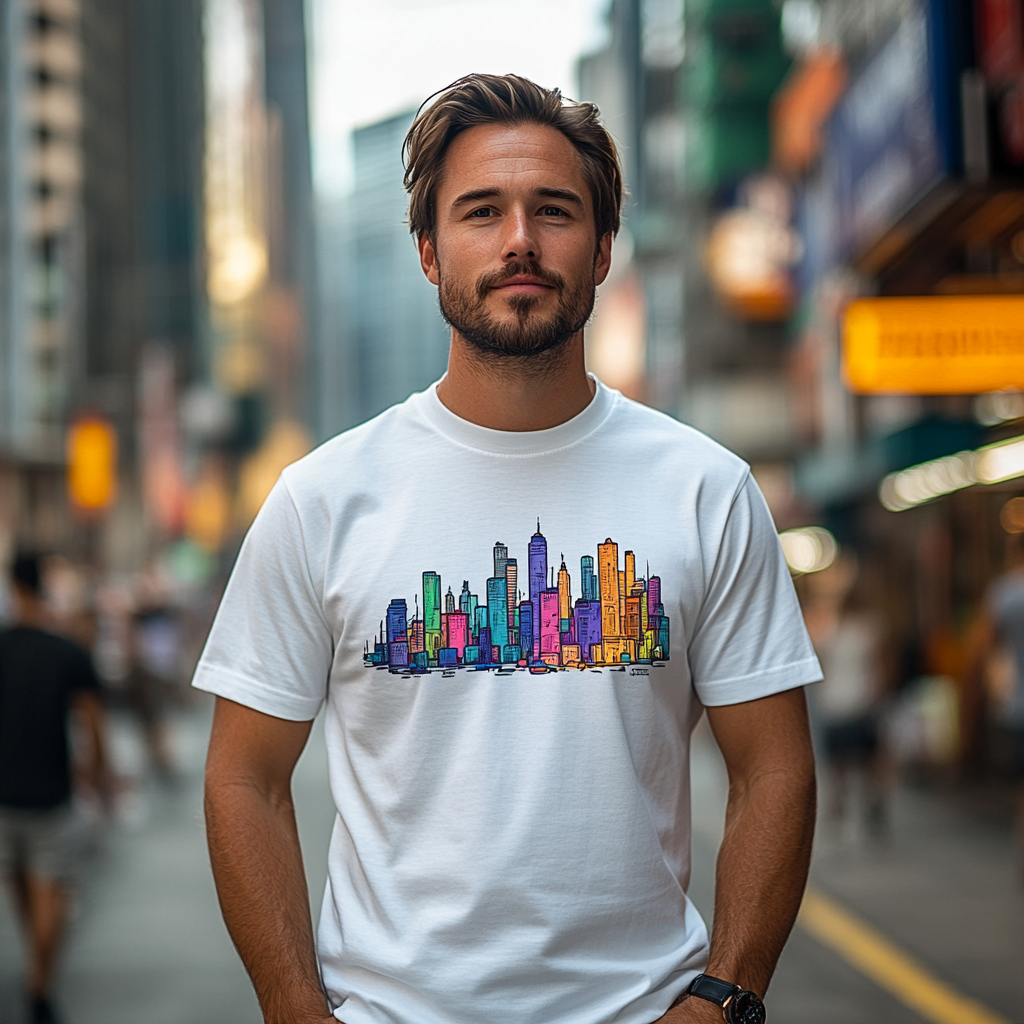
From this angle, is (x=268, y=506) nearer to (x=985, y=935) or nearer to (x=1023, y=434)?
(x=985, y=935)

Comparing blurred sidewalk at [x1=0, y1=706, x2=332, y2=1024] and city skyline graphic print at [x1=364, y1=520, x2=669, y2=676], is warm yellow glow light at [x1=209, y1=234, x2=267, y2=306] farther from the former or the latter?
city skyline graphic print at [x1=364, y1=520, x2=669, y2=676]

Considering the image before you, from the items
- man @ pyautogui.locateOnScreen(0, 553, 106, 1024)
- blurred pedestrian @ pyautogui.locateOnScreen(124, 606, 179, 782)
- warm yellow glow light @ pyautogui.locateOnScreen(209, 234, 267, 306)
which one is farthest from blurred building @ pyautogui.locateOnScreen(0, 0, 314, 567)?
man @ pyautogui.locateOnScreen(0, 553, 106, 1024)

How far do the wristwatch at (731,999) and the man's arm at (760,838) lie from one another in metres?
0.01

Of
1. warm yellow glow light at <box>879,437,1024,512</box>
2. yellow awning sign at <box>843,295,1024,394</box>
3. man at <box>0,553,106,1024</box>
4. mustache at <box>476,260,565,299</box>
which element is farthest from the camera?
warm yellow glow light at <box>879,437,1024,512</box>

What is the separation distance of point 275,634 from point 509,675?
0.40 meters

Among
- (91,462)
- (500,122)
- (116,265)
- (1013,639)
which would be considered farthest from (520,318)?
(116,265)

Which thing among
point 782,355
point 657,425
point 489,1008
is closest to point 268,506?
point 657,425

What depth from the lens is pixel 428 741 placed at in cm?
236

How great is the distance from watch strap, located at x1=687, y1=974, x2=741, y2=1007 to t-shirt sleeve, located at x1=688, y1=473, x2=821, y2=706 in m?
0.43

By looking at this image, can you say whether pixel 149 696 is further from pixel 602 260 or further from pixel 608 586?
pixel 608 586

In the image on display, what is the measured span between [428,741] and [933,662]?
1628cm

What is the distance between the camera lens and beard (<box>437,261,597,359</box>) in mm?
2428

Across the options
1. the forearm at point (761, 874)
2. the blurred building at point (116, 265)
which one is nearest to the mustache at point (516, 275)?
the forearm at point (761, 874)

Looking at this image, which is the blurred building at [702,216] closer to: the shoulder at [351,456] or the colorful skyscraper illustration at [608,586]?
the shoulder at [351,456]
